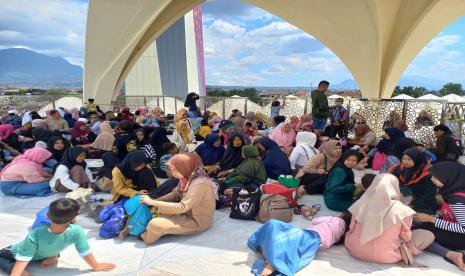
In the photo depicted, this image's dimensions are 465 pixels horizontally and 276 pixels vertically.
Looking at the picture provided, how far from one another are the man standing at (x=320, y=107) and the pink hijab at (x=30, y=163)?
5472mm

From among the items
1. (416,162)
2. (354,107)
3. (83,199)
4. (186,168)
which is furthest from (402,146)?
(354,107)

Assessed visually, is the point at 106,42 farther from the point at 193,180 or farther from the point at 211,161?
the point at 193,180

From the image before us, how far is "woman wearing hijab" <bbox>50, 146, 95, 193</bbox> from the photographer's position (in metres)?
4.41

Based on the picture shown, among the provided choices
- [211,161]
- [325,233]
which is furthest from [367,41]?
[325,233]

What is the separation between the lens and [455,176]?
2898 mm

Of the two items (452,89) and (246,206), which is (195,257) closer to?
(246,206)

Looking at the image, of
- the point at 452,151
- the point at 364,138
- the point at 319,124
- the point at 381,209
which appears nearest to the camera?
the point at 381,209

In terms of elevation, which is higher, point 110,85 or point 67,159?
point 110,85

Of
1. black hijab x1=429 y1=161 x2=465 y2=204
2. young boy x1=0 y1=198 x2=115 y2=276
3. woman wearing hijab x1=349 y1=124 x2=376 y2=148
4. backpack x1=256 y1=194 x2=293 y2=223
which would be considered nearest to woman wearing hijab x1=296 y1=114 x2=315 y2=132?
woman wearing hijab x1=349 y1=124 x2=376 y2=148

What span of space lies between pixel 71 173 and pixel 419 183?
417 cm

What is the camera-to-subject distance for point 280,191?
3.94 meters

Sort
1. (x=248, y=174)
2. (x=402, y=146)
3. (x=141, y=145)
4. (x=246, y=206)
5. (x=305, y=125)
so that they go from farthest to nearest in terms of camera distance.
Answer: (x=305, y=125) < (x=141, y=145) < (x=402, y=146) < (x=248, y=174) < (x=246, y=206)

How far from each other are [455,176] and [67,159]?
437 centimetres

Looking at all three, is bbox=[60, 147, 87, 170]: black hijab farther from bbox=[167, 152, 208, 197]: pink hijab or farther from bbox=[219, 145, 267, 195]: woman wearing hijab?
bbox=[219, 145, 267, 195]: woman wearing hijab
